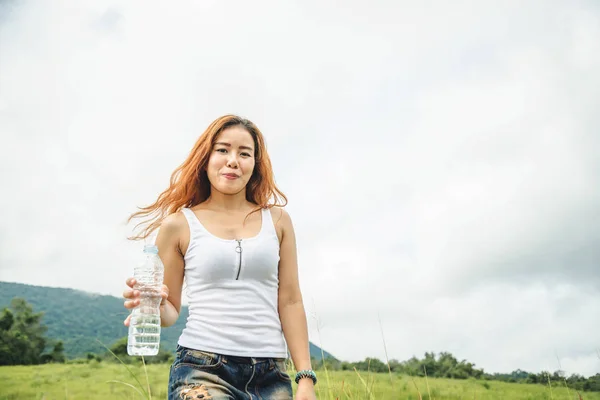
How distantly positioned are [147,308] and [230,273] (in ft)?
1.56

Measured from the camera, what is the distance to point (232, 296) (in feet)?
10.4

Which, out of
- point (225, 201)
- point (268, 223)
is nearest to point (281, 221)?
point (268, 223)

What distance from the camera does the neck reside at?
139 inches

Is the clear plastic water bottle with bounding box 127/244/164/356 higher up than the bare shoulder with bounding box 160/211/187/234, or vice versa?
the bare shoulder with bounding box 160/211/187/234

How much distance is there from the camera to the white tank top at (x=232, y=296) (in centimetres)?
308

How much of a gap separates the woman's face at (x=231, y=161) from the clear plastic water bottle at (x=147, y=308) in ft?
1.84

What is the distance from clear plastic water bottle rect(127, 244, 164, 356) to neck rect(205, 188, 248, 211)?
50 cm

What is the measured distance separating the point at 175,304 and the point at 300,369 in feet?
2.71

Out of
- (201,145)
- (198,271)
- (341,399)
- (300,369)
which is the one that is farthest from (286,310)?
(341,399)

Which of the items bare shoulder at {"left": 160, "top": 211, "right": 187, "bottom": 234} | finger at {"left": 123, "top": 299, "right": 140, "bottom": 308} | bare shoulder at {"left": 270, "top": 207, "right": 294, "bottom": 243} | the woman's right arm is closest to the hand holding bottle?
finger at {"left": 123, "top": 299, "right": 140, "bottom": 308}

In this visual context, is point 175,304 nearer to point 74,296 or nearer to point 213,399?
point 213,399

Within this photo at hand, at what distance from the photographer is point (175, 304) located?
11.1ft

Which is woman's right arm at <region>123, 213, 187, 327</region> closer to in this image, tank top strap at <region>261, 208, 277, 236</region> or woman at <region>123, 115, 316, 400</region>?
woman at <region>123, 115, 316, 400</region>

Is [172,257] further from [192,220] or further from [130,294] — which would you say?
[130,294]
